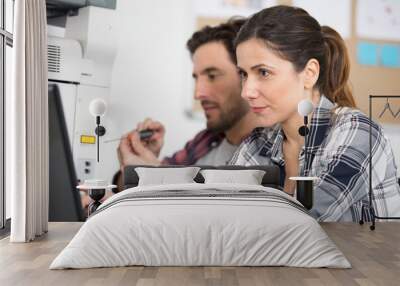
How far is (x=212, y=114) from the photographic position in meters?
6.64

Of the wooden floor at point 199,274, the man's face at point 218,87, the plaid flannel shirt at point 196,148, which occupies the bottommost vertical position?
the wooden floor at point 199,274

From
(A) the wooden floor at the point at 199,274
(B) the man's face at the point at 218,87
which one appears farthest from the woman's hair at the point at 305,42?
(A) the wooden floor at the point at 199,274

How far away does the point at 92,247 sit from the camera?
13.1 feet

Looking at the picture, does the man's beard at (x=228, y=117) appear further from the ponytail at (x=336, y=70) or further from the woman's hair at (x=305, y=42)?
the ponytail at (x=336, y=70)

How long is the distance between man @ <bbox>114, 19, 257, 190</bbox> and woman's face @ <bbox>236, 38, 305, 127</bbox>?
106 mm

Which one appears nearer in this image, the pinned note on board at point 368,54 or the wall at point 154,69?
the wall at point 154,69

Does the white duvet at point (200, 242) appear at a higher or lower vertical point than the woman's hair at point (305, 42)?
lower

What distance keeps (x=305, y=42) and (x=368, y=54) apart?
82 centimetres

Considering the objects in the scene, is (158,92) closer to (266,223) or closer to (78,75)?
(78,75)

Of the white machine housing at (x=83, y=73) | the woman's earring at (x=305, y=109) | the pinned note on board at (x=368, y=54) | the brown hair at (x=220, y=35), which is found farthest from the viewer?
the pinned note on board at (x=368, y=54)

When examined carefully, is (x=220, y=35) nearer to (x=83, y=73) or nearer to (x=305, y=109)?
(x=305, y=109)

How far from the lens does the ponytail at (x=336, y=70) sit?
21.6 ft

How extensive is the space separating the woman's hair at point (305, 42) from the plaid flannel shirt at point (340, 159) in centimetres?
20

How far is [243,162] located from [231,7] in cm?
169
